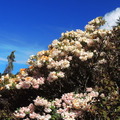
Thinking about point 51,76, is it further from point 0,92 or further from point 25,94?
point 0,92

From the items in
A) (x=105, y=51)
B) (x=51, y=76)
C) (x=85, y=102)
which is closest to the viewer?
(x=85, y=102)

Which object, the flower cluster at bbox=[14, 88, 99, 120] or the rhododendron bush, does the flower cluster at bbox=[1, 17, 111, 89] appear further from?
the flower cluster at bbox=[14, 88, 99, 120]

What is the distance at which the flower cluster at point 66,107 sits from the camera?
4.57m

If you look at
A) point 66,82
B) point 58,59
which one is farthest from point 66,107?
point 58,59

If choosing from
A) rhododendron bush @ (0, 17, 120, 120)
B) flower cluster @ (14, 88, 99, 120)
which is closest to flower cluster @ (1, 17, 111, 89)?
rhododendron bush @ (0, 17, 120, 120)

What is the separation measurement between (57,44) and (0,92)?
2.08m

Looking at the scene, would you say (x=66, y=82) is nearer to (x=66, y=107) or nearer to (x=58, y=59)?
(x=58, y=59)

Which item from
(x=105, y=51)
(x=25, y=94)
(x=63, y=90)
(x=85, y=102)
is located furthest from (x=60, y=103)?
(x=105, y=51)

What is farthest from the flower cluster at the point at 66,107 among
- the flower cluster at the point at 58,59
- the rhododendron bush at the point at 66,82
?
the flower cluster at the point at 58,59

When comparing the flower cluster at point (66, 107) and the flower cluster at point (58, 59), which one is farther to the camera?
the flower cluster at point (58, 59)

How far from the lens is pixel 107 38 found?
634cm

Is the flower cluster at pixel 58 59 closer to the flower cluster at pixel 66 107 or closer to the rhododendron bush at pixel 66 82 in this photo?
the rhododendron bush at pixel 66 82

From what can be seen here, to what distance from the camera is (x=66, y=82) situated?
6066 millimetres

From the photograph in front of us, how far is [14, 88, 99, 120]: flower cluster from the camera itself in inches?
180
